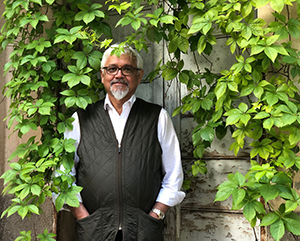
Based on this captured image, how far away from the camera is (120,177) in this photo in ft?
5.80

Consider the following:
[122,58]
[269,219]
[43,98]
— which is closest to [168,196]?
[269,219]

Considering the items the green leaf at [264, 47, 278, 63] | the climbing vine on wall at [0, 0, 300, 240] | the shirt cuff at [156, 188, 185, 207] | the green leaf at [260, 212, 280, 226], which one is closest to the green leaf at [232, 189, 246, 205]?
the climbing vine on wall at [0, 0, 300, 240]

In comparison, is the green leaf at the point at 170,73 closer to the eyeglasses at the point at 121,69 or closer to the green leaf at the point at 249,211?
the eyeglasses at the point at 121,69

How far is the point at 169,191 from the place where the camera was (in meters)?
1.85

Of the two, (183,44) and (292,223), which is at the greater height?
(183,44)

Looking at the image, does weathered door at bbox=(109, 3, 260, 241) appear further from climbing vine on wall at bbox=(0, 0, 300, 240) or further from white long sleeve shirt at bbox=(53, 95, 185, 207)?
white long sleeve shirt at bbox=(53, 95, 185, 207)

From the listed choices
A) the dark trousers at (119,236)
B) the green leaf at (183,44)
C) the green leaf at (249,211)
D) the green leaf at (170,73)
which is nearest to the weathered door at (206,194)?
the green leaf at (170,73)

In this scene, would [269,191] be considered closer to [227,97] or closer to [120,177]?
[227,97]

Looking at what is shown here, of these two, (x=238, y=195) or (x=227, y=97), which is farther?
(x=227, y=97)

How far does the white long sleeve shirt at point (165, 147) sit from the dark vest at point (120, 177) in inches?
1.3

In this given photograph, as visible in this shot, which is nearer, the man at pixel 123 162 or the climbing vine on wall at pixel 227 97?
the climbing vine on wall at pixel 227 97

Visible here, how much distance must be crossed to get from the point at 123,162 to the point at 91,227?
0.41 m

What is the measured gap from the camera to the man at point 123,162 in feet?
5.76

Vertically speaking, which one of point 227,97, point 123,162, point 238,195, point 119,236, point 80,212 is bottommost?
point 119,236
